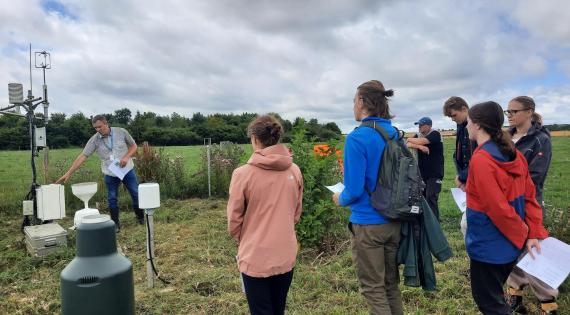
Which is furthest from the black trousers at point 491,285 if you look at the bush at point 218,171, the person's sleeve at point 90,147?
the bush at point 218,171

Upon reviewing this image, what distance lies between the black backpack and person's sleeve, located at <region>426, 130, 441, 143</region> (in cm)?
387

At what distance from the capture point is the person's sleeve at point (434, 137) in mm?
6211

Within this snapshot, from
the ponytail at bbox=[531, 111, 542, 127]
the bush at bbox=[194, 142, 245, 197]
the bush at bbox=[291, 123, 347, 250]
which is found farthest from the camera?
the bush at bbox=[194, 142, 245, 197]

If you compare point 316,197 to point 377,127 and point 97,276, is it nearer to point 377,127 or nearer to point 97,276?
point 377,127

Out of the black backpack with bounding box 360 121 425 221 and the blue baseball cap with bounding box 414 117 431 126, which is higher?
the blue baseball cap with bounding box 414 117 431 126

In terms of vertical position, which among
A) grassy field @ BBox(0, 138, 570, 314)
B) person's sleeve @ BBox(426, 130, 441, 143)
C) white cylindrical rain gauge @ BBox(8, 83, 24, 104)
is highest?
white cylindrical rain gauge @ BBox(8, 83, 24, 104)

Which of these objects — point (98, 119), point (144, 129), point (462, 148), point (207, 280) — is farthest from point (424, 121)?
point (144, 129)

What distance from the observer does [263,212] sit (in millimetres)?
2514

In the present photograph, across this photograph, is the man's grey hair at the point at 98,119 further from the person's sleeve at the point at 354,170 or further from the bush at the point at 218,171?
the person's sleeve at the point at 354,170

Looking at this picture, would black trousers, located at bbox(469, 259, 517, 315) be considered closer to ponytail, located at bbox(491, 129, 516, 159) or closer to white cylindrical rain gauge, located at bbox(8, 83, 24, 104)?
ponytail, located at bbox(491, 129, 516, 159)

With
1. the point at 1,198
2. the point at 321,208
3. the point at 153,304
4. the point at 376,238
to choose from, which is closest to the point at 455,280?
the point at 321,208

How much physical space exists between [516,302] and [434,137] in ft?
10.2

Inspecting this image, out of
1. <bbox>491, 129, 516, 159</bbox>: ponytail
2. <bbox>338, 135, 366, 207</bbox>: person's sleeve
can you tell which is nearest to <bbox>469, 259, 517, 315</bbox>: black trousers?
<bbox>491, 129, 516, 159</bbox>: ponytail

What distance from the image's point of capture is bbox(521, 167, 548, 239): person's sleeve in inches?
104
